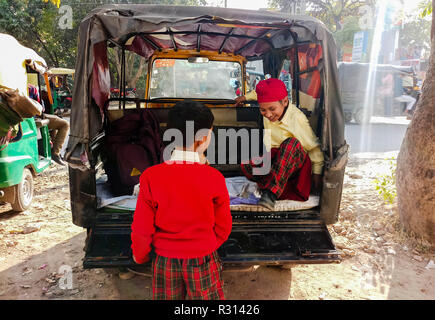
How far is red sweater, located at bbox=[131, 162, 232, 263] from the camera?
1666mm

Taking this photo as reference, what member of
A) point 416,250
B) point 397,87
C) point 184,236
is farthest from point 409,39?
point 184,236

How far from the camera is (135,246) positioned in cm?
177

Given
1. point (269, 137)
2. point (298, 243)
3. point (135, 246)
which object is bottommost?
point (298, 243)

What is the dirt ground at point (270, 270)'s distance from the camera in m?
2.80

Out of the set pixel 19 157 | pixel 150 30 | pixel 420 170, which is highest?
pixel 150 30

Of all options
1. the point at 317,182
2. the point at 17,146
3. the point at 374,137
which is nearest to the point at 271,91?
the point at 317,182

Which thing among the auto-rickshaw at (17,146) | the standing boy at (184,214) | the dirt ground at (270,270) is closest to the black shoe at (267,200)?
the dirt ground at (270,270)

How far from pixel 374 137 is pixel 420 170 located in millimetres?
7910

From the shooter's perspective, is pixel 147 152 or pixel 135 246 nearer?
pixel 135 246

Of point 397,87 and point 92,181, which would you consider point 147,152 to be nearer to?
point 92,181

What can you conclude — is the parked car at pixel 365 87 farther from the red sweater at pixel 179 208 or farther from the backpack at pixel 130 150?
the red sweater at pixel 179 208

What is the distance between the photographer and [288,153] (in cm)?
282

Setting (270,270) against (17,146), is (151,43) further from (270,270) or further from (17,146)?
(270,270)
